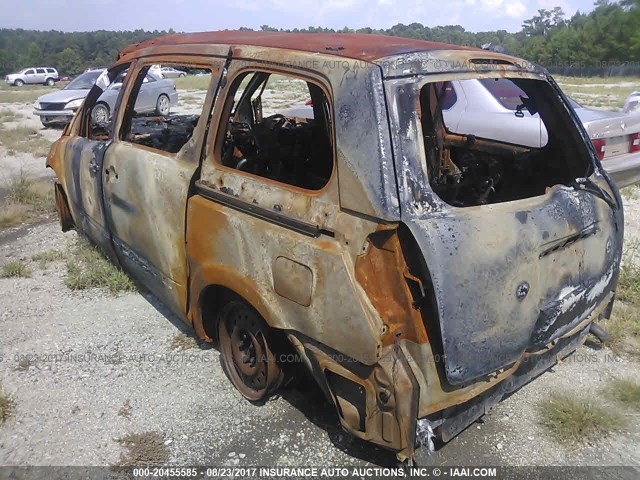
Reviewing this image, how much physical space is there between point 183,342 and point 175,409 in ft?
2.28

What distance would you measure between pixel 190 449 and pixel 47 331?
5.62 ft

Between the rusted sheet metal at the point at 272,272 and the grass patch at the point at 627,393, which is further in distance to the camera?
the grass patch at the point at 627,393

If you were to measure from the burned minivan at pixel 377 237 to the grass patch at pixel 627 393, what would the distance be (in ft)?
1.30

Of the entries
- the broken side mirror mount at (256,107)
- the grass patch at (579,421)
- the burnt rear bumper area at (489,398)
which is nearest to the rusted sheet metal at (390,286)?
the burnt rear bumper area at (489,398)

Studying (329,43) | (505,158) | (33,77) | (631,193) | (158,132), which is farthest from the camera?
(33,77)

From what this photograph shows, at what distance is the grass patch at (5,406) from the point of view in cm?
304

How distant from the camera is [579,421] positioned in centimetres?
295

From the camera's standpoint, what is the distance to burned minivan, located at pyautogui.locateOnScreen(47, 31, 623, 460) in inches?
88.0

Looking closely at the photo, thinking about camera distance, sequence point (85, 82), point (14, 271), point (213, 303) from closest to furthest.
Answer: point (213, 303)
point (14, 271)
point (85, 82)

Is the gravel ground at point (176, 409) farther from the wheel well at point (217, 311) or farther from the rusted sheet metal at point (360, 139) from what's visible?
the rusted sheet metal at point (360, 139)

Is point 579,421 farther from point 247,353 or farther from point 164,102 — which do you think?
point 164,102

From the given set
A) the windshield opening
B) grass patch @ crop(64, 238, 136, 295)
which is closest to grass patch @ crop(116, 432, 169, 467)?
grass patch @ crop(64, 238, 136, 295)

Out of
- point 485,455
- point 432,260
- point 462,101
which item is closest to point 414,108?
point 432,260

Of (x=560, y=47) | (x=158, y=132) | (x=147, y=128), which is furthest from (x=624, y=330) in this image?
(x=560, y=47)
